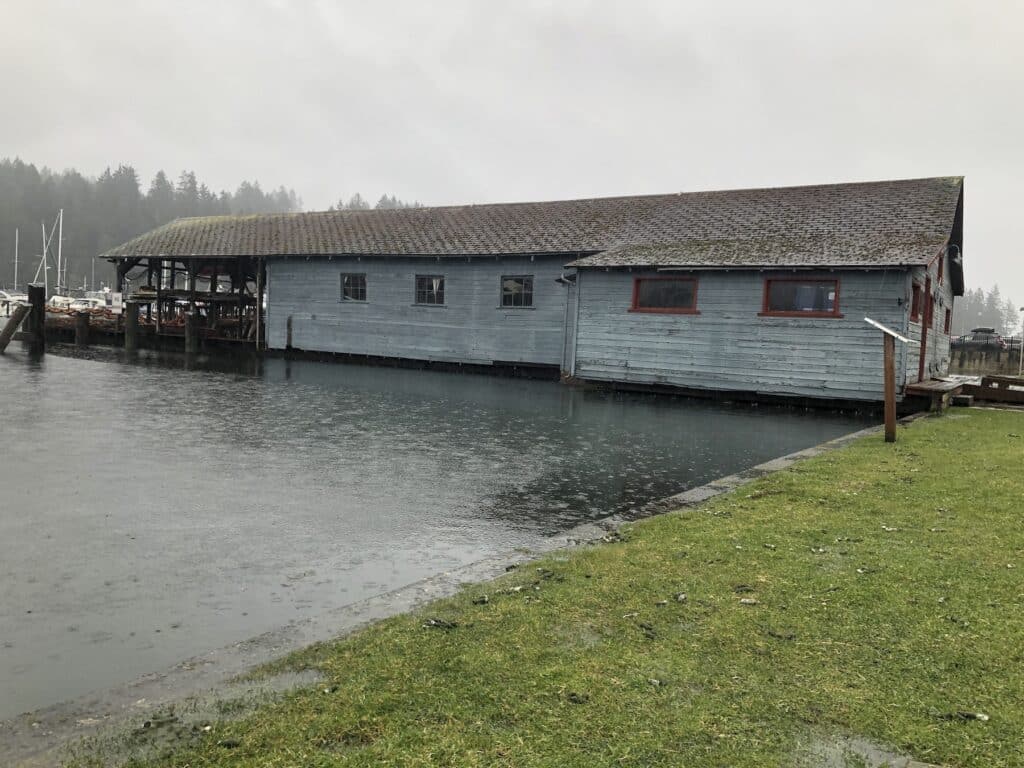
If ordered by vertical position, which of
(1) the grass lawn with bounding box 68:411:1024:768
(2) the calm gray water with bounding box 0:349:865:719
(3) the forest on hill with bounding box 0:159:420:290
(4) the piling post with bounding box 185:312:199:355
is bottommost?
(2) the calm gray water with bounding box 0:349:865:719

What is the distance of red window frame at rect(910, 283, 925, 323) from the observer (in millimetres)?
19252

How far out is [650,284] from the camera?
2206 cm

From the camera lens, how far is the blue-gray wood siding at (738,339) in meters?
18.9

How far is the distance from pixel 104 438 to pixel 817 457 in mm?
10143

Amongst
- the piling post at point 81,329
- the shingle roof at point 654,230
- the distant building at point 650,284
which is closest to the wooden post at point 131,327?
the piling post at point 81,329

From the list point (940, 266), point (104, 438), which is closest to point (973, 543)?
point (104, 438)

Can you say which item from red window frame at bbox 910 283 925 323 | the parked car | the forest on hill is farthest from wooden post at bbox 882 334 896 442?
the forest on hill

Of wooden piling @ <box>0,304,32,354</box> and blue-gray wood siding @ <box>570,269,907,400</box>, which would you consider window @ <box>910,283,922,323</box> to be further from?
wooden piling @ <box>0,304,32,354</box>

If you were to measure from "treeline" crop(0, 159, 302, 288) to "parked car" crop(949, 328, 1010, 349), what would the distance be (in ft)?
410

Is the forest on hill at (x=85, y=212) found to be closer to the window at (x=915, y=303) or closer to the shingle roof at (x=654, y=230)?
the shingle roof at (x=654, y=230)

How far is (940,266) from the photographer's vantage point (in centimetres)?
2353

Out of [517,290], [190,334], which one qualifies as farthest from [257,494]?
[190,334]

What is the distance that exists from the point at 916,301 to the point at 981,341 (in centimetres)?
3939

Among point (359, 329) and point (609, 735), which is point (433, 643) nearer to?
point (609, 735)
